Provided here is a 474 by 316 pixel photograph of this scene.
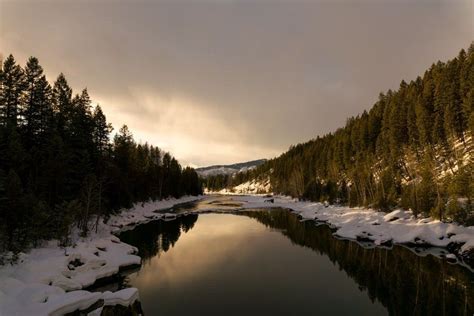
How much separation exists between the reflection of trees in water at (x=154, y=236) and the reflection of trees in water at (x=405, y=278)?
18.8 meters

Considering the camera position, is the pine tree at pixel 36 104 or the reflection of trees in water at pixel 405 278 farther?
the pine tree at pixel 36 104

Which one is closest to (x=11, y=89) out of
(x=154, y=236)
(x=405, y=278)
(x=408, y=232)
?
(x=154, y=236)

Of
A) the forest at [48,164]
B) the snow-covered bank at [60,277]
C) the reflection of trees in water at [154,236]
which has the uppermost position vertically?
the forest at [48,164]

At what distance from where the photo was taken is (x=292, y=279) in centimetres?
2489

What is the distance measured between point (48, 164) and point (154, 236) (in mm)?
17650

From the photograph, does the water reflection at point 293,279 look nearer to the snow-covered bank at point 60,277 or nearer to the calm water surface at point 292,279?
the calm water surface at point 292,279

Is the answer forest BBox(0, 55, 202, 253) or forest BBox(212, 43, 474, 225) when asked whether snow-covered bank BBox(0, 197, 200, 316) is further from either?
forest BBox(212, 43, 474, 225)

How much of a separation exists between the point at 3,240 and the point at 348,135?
327 ft

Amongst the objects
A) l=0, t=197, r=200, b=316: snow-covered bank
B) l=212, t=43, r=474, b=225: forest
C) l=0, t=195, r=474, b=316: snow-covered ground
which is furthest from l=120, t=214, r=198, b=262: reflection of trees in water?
l=212, t=43, r=474, b=225: forest

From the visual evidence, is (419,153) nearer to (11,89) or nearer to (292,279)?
(292,279)

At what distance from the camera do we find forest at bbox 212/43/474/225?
41281mm

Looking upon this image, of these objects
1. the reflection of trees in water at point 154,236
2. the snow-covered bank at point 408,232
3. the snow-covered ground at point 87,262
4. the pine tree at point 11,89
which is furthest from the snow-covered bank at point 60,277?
the snow-covered bank at point 408,232

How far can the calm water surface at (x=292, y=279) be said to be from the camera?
19.2 m

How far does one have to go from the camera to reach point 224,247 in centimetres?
3709
